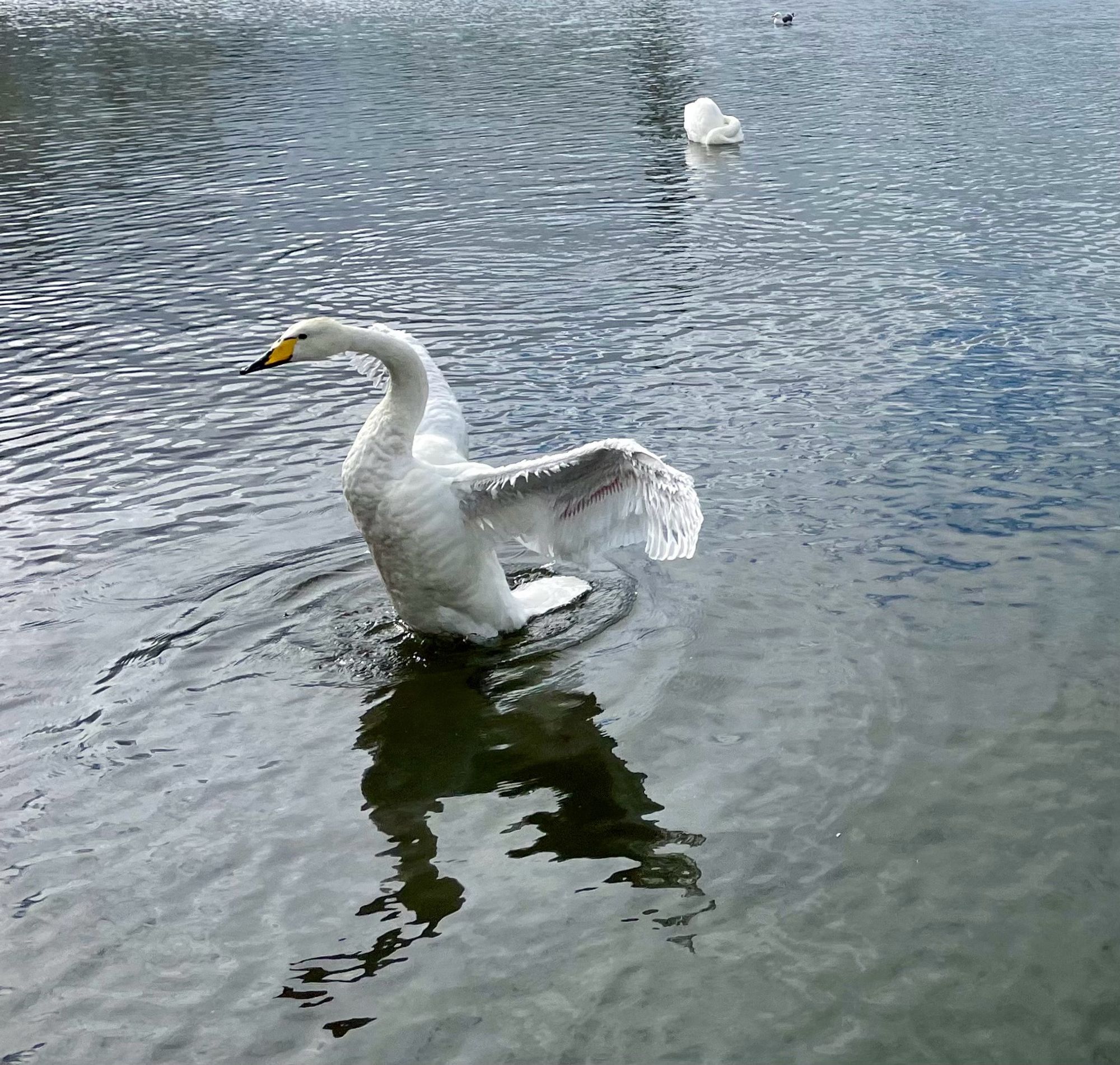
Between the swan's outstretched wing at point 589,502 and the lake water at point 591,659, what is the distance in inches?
36.3

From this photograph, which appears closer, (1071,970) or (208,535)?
(1071,970)

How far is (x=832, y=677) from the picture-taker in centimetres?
999

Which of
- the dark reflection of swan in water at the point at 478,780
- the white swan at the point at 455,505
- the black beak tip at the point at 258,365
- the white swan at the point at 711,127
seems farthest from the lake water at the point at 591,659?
the white swan at the point at 711,127

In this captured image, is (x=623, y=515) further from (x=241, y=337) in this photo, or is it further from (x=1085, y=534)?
(x=241, y=337)

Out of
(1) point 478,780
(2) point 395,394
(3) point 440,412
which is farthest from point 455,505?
(1) point 478,780

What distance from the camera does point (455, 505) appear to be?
1013cm

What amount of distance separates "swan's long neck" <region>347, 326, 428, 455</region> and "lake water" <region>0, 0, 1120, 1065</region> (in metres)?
1.72

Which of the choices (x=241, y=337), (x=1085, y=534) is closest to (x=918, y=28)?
(x=241, y=337)

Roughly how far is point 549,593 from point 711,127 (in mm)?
20542

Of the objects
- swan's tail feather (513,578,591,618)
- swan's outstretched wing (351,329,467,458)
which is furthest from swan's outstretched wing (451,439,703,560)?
swan's outstretched wing (351,329,467,458)

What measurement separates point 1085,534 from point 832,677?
3.43 m

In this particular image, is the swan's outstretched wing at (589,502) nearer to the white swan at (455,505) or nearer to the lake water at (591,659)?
the white swan at (455,505)

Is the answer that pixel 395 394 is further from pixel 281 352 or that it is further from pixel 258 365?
pixel 258 365

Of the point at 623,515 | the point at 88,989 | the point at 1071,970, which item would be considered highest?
the point at 623,515
